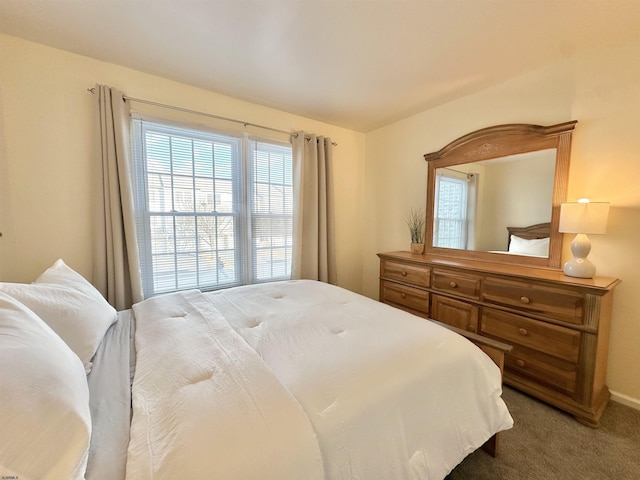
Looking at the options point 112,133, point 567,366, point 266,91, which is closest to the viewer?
point 567,366

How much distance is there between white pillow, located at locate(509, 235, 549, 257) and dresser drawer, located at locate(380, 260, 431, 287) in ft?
2.39

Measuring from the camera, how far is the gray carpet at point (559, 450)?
1.33 m

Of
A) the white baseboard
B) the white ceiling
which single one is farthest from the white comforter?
the white ceiling

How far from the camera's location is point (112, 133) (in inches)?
80.8

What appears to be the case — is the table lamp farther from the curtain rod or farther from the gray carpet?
the curtain rod

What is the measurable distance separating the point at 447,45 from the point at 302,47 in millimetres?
1017

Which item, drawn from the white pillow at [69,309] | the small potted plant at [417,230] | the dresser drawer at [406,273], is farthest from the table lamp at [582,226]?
the white pillow at [69,309]

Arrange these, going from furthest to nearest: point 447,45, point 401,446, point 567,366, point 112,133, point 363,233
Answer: point 363,233, point 112,133, point 447,45, point 567,366, point 401,446

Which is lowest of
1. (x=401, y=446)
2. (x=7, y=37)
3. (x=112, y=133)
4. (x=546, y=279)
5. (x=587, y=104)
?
(x=401, y=446)

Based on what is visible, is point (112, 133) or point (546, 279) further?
point (112, 133)

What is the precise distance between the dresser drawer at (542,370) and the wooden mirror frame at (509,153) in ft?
2.33

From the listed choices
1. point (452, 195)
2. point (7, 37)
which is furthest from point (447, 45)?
point (7, 37)

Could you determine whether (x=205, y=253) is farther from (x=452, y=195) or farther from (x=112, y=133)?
(x=452, y=195)

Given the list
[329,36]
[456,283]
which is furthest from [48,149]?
[456,283]
